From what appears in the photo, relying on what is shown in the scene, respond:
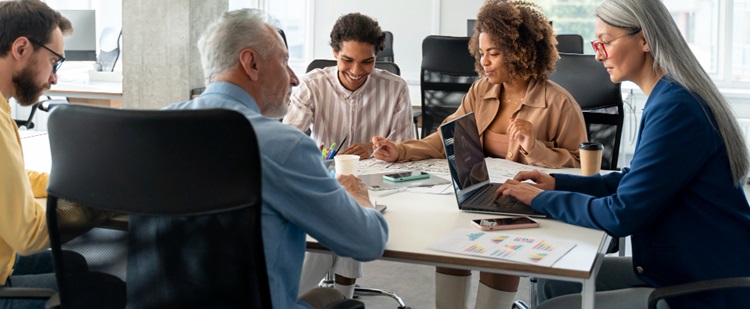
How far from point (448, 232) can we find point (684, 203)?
0.55 metres

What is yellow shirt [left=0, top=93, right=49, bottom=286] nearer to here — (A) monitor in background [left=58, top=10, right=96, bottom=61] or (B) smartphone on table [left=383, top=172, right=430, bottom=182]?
(B) smartphone on table [left=383, top=172, right=430, bottom=182]

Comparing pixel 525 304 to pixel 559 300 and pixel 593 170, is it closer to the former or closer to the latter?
pixel 593 170

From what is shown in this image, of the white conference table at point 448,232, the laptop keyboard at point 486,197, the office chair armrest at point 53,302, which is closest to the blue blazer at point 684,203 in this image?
the white conference table at point 448,232

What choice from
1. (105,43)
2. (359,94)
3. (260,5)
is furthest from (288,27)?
(359,94)

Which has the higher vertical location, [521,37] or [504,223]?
[521,37]

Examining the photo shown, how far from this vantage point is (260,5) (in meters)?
8.77

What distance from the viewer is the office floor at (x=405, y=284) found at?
3.71 metres

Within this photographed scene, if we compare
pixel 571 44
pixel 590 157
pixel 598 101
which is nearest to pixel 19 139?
pixel 590 157

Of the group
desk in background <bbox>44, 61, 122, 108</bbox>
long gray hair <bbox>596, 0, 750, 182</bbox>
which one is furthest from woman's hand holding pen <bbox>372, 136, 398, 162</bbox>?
desk in background <bbox>44, 61, 122, 108</bbox>

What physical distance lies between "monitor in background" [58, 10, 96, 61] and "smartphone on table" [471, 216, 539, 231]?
17.3 feet

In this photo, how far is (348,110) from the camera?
353 cm

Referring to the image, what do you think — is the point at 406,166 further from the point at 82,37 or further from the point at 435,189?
the point at 82,37

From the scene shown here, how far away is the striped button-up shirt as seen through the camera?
11.6ft

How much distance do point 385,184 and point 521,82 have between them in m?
0.83
